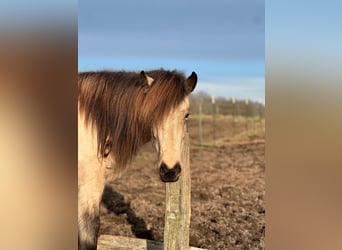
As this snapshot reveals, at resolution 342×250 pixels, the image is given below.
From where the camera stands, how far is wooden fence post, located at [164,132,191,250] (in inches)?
47.4

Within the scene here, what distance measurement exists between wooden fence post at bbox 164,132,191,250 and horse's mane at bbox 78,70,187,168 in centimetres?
25

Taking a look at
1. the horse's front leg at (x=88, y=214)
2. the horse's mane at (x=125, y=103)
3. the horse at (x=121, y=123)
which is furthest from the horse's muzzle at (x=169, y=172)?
the horse's front leg at (x=88, y=214)

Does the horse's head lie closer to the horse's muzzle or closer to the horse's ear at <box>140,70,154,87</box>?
the horse's muzzle

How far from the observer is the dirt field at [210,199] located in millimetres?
1749

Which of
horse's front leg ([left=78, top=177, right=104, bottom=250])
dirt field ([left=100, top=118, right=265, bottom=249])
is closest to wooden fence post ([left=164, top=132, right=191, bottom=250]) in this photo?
dirt field ([left=100, top=118, right=265, bottom=249])

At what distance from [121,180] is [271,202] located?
8.23 ft

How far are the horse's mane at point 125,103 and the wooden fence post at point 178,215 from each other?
0.25 m

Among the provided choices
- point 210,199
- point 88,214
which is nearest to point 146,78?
point 88,214

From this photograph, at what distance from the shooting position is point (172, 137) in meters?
0.92

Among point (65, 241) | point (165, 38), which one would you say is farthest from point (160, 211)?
point (65, 241)

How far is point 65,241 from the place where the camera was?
0.41m

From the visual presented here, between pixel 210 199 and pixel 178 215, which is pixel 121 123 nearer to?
pixel 178 215

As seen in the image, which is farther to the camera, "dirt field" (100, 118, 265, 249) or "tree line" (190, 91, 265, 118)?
"dirt field" (100, 118, 265, 249)

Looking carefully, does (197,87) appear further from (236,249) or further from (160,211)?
(160,211)
